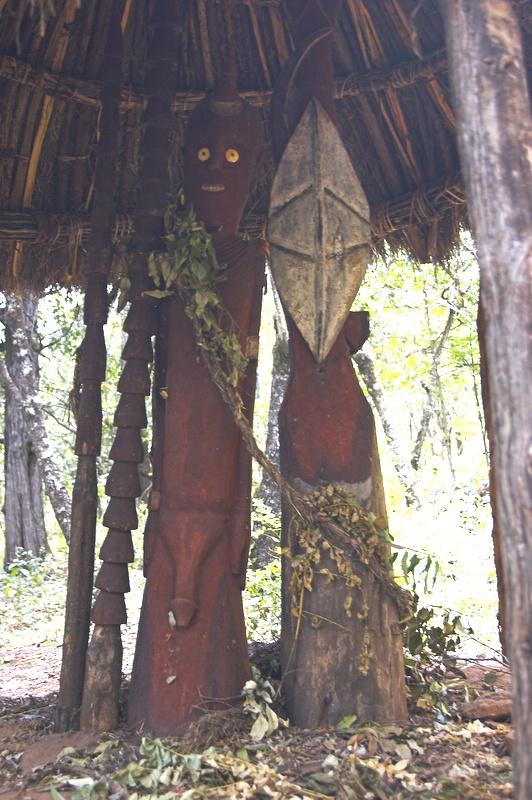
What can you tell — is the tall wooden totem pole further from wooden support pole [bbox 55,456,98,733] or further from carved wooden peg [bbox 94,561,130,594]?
wooden support pole [bbox 55,456,98,733]

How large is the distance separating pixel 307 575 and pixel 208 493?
0.56 metres

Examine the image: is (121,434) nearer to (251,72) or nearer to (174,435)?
(174,435)

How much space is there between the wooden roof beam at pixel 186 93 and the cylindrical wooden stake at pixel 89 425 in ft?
1.61

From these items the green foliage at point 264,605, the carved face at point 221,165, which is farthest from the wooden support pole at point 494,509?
the green foliage at point 264,605

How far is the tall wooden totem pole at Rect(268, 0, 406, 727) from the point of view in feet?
11.5

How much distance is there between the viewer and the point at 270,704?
361 centimetres

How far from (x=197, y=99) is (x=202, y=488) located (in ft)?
8.36

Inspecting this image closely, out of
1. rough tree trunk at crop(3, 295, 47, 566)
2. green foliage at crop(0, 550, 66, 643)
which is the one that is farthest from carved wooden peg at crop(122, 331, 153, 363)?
rough tree trunk at crop(3, 295, 47, 566)

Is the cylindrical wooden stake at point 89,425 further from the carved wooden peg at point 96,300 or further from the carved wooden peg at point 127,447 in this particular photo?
the carved wooden peg at point 127,447

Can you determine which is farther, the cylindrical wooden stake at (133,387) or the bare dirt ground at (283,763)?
the cylindrical wooden stake at (133,387)

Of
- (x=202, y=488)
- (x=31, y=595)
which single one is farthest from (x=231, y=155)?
(x=31, y=595)

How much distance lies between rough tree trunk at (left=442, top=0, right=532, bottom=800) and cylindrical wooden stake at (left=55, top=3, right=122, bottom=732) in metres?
2.26

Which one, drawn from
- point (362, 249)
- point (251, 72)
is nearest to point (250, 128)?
point (362, 249)

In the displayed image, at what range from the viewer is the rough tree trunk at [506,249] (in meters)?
1.96
